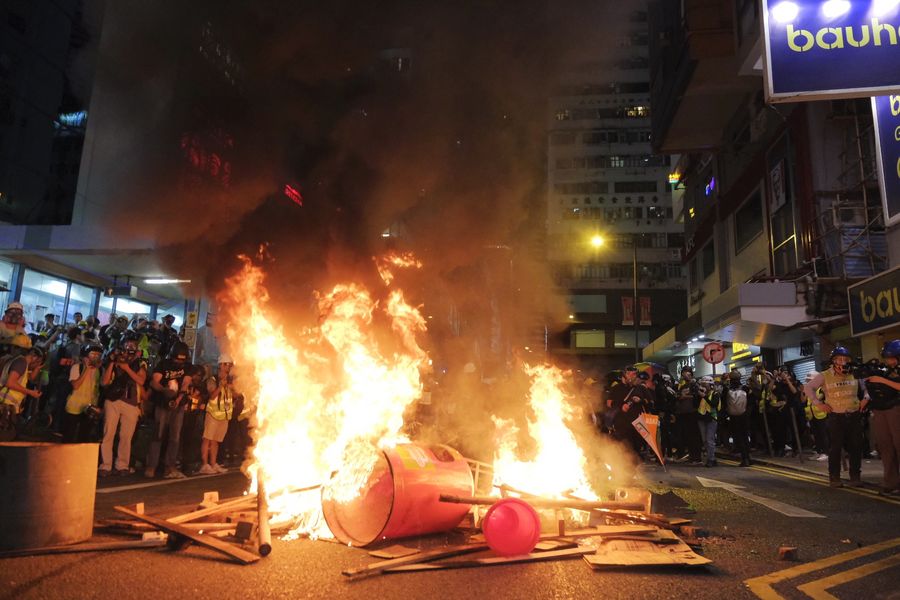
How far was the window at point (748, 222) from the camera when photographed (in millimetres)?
19562

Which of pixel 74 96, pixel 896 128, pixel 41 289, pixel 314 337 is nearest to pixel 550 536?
pixel 314 337

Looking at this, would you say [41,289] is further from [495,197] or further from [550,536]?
[550,536]

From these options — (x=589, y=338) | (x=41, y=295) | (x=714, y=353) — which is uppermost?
(x=589, y=338)

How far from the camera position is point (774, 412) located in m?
13.6

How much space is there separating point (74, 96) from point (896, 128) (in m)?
23.5

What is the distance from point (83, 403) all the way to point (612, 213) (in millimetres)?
51649

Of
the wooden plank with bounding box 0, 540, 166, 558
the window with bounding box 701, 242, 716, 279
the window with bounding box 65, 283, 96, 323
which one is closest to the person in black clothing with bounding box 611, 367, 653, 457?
the wooden plank with bounding box 0, 540, 166, 558

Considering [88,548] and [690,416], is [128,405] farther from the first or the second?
[690,416]

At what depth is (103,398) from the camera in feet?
27.9

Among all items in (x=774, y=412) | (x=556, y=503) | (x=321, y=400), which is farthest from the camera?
(x=774, y=412)

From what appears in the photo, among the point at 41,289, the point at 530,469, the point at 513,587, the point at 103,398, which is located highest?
the point at 41,289

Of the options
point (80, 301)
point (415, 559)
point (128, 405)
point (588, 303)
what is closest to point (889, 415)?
point (415, 559)

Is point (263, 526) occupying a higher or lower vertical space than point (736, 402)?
lower

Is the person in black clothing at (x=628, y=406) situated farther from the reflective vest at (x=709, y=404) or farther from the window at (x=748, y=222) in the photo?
the window at (x=748, y=222)
